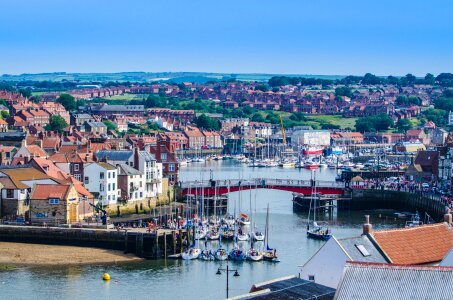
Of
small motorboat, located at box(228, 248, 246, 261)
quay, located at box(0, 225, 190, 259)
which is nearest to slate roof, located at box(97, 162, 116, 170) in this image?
quay, located at box(0, 225, 190, 259)

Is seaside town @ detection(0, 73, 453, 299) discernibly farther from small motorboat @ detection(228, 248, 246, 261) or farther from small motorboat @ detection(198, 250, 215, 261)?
small motorboat @ detection(198, 250, 215, 261)

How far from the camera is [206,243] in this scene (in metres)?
50.5

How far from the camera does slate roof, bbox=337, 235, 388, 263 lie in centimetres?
2853

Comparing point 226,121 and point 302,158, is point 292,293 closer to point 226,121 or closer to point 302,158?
point 302,158

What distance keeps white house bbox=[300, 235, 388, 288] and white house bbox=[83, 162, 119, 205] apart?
3266 cm

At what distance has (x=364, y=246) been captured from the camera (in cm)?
2920

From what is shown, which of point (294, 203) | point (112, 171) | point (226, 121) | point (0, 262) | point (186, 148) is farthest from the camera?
point (226, 121)

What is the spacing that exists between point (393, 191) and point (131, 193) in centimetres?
1717

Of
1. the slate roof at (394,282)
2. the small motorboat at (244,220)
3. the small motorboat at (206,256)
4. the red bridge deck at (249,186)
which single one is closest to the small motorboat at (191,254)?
the small motorboat at (206,256)

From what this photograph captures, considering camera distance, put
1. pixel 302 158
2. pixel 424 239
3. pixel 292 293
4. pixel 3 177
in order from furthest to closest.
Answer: pixel 302 158 < pixel 3 177 < pixel 424 239 < pixel 292 293

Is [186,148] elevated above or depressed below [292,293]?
below

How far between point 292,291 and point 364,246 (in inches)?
175

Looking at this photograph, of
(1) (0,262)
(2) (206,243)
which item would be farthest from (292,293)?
(2) (206,243)

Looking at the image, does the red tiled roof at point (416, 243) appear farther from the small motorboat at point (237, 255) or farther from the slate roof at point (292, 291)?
the small motorboat at point (237, 255)
